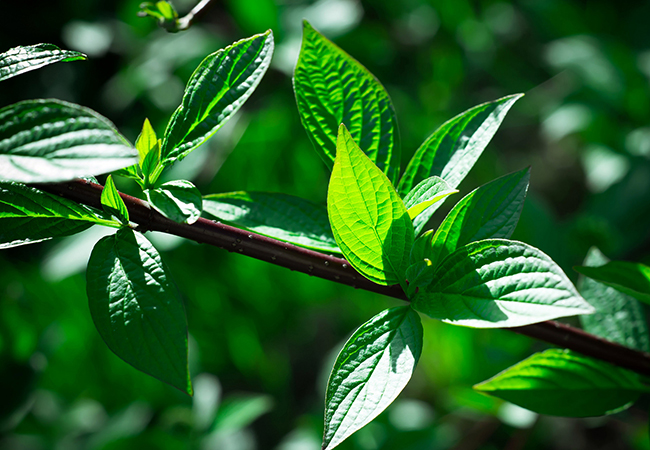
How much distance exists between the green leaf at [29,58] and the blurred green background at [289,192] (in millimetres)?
771

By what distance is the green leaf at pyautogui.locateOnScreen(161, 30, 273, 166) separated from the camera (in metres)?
0.33

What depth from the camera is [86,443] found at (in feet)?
3.40

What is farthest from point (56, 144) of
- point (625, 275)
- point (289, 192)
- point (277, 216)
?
point (289, 192)

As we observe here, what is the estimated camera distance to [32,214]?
298mm

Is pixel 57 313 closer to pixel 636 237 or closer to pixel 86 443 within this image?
pixel 86 443

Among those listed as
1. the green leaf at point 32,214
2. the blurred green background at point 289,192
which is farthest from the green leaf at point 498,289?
the blurred green background at point 289,192

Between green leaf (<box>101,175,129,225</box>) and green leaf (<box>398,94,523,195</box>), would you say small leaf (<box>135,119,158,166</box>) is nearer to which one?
green leaf (<box>101,175,129,225</box>)

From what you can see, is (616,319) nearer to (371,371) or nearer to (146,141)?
(371,371)

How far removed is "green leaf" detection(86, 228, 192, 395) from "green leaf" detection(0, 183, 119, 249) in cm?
3

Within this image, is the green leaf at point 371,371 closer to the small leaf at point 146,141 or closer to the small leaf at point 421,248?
the small leaf at point 421,248

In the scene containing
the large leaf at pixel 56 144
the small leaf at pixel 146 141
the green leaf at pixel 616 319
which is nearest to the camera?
the large leaf at pixel 56 144

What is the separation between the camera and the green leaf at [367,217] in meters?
0.28

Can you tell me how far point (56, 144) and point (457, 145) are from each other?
0.28 metres

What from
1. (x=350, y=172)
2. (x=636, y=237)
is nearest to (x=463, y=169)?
(x=350, y=172)
